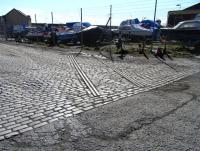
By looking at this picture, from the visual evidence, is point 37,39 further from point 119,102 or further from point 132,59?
point 119,102

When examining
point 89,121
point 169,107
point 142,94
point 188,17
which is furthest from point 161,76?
point 188,17

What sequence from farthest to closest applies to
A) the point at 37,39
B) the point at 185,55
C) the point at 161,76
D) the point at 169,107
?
the point at 37,39 → the point at 185,55 → the point at 161,76 → the point at 169,107

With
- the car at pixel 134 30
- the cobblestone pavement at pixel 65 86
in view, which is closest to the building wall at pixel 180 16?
the car at pixel 134 30

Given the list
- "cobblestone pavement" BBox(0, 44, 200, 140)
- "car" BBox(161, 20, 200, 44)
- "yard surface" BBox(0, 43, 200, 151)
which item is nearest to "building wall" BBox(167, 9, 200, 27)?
"car" BBox(161, 20, 200, 44)

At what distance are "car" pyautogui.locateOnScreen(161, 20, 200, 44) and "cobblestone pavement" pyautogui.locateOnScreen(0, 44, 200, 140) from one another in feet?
21.0

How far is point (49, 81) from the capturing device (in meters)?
8.05

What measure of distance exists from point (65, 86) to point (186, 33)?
44.2ft

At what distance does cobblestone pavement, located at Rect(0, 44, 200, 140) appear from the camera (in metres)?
5.11

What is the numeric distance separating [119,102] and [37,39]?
73.1 ft

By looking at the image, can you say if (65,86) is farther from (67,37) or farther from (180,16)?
(180,16)

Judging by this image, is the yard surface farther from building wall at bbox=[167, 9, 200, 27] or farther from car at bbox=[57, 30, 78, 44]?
building wall at bbox=[167, 9, 200, 27]

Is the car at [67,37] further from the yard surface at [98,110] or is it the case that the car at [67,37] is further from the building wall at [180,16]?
the building wall at [180,16]

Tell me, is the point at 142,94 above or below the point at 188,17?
below

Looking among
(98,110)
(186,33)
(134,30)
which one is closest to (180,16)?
(134,30)
